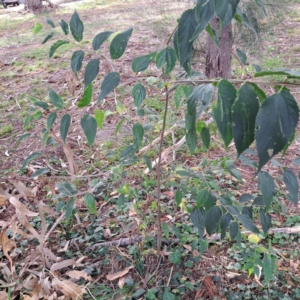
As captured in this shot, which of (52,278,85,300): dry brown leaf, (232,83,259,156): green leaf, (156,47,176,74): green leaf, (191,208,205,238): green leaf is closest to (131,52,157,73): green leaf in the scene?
(156,47,176,74): green leaf

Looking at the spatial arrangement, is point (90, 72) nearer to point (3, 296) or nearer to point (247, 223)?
point (247, 223)

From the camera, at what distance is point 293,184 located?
2.97 feet

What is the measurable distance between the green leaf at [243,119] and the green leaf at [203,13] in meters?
0.13

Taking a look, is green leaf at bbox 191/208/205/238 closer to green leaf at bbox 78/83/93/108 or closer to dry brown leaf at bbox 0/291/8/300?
green leaf at bbox 78/83/93/108

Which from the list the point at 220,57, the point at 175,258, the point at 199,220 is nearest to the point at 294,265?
the point at 175,258

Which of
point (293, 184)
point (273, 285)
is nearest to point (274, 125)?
point (293, 184)

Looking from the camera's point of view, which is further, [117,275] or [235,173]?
[117,275]

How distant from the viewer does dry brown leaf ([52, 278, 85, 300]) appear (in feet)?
4.36

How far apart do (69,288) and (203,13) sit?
46.4 inches

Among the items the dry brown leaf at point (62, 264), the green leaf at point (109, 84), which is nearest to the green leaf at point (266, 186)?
the green leaf at point (109, 84)

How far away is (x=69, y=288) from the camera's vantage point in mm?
1340

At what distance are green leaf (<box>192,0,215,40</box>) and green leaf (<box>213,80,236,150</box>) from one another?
0.11 m

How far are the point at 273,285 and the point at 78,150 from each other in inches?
67.3

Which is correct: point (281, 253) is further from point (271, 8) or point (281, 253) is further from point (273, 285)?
point (271, 8)
